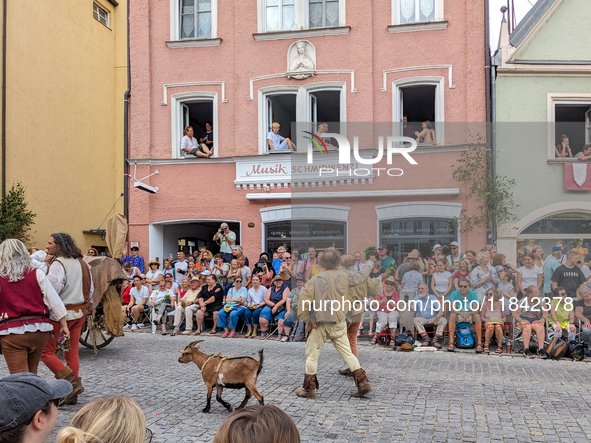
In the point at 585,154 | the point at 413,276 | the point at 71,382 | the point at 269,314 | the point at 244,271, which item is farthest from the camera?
the point at 244,271

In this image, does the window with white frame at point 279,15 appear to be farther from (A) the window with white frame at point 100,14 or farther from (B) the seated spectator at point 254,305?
(A) the window with white frame at point 100,14

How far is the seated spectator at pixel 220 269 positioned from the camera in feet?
43.9

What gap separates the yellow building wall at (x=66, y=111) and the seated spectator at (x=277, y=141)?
8.12 meters

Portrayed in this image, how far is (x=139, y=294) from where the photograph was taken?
44.7 feet

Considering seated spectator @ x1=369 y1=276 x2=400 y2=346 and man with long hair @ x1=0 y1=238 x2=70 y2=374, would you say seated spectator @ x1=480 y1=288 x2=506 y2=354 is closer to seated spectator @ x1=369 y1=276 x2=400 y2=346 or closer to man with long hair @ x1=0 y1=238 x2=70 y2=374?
seated spectator @ x1=369 y1=276 x2=400 y2=346

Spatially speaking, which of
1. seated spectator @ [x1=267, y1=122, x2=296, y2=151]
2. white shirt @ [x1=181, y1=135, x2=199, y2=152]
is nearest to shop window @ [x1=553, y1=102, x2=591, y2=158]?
seated spectator @ [x1=267, y1=122, x2=296, y2=151]

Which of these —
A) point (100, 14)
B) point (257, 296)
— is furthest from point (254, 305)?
point (100, 14)

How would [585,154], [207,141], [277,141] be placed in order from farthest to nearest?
[207,141], [277,141], [585,154]

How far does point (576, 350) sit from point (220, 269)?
7.89m

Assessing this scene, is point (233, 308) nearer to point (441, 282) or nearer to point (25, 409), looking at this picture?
point (441, 282)

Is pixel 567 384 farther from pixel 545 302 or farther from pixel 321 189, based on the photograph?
pixel 321 189

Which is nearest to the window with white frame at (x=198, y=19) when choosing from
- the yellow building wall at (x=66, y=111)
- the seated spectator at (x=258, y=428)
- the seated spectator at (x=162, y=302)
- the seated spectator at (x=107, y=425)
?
the yellow building wall at (x=66, y=111)

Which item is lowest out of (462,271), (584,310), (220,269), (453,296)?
(584,310)

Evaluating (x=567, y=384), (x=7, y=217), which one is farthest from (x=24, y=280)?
(x=7, y=217)
